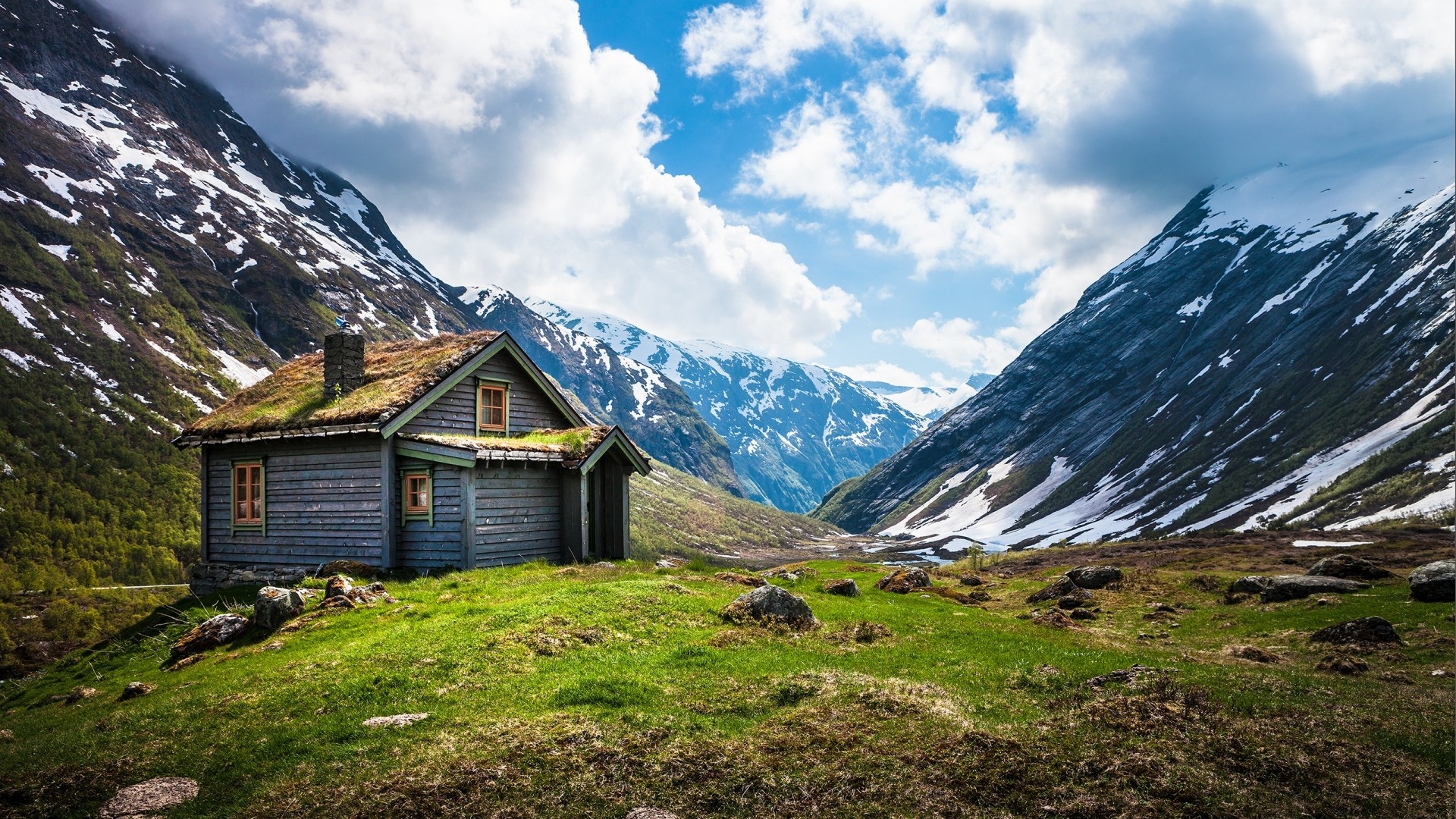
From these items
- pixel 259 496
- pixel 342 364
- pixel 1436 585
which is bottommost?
pixel 1436 585

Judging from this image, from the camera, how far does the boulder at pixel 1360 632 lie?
20.6 m

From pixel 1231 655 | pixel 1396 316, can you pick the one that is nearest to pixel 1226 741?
pixel 1231 655

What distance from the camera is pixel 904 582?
118 feet

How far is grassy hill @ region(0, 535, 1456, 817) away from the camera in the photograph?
1077 centimetres

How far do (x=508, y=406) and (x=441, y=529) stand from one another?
866cm

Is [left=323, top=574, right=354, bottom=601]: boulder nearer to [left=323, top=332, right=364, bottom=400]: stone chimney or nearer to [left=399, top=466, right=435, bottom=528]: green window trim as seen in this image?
[left=399, top=466, right=435, bottom=528]: green window trim

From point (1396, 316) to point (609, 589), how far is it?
653 ft

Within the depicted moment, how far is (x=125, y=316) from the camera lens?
156 meters

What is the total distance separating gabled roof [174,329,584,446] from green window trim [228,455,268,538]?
1412 millimetres

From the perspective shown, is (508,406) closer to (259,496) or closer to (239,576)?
(259,496)

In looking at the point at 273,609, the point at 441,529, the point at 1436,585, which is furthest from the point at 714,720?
the point at 1436,585

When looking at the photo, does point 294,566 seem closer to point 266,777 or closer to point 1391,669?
point 266,777

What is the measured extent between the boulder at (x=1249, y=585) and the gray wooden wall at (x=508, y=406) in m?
33.2

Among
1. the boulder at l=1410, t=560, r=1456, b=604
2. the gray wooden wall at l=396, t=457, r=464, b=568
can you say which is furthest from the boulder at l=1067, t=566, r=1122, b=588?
the gray wooden wall at l=396, t=457, r=464, b=568
